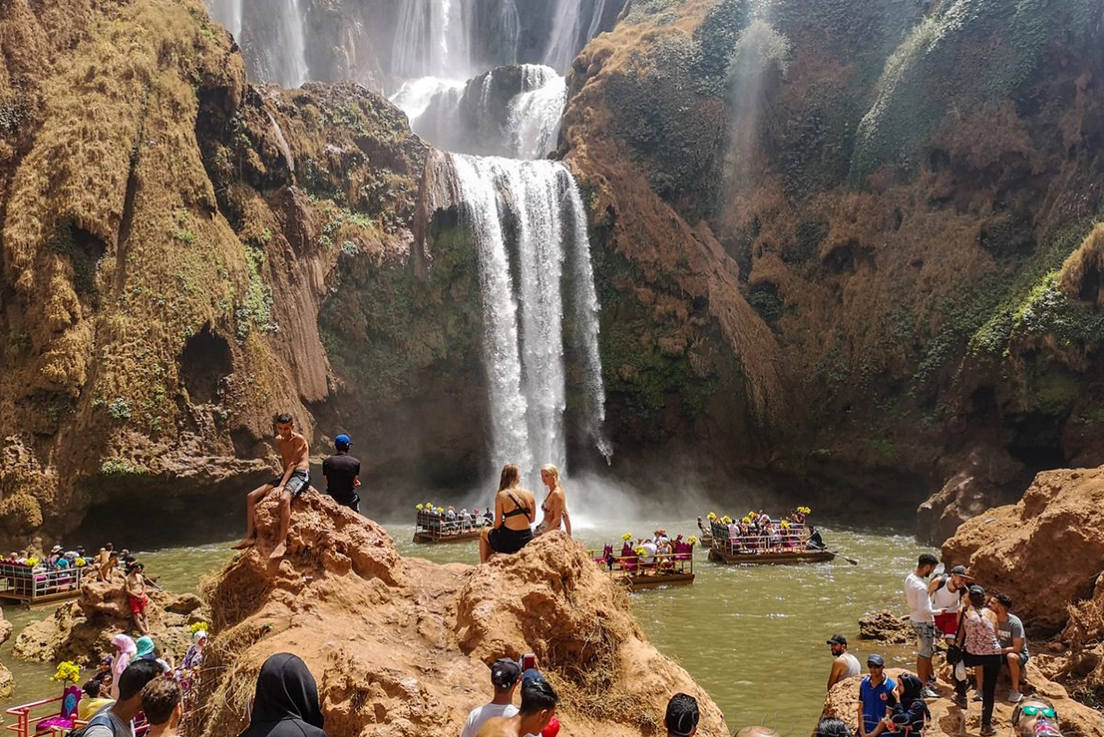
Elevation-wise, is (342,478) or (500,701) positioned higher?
(342,478)

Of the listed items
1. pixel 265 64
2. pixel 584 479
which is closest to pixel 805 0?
pixel 584 479

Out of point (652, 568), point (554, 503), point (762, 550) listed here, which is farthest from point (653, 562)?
point (554, 503)

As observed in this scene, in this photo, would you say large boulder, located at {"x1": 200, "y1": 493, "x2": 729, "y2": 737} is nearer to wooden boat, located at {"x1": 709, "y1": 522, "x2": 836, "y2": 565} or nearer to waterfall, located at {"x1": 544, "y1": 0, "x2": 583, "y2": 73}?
wooden boat, located at {"x1": 709, "y1": 522, "x2": 836, "y2": 565}

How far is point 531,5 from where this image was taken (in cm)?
6900

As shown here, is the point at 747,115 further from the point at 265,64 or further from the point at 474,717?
the point at 474,717

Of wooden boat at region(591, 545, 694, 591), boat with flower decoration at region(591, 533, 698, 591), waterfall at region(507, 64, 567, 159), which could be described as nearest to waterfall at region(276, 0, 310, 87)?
waterfall at region(507, 64, 567, 159)

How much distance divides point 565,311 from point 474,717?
3552 centimetres

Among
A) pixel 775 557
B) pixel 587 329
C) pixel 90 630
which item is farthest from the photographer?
pixel 587 329

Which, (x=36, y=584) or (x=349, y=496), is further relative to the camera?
(x=36, y=584)

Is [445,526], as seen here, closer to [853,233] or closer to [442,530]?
[442,530]

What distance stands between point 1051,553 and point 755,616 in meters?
6.40

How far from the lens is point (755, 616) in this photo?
1917 cm

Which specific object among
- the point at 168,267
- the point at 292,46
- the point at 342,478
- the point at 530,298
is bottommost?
the point at 342,478

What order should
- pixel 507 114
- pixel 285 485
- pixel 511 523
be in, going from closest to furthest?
pixel 285 485 → pixel 511 523 → pixel 507 114
